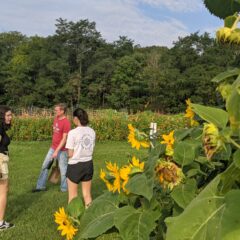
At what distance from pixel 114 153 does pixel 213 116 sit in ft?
44.9

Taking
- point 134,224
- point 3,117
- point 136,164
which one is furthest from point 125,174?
point 3,117

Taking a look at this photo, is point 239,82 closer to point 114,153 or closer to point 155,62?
point 114,153

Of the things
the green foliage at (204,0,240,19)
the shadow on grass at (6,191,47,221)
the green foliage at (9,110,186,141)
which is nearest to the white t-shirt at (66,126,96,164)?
the shadow on grass at (6,191,47,221)

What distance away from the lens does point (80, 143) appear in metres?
5.66

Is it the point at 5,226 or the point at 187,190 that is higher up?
the point at 187,190

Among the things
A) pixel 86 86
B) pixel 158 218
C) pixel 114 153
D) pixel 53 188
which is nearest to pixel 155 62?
pixel 86 86

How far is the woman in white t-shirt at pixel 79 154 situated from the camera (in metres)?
5.68

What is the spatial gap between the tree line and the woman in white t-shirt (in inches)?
1467

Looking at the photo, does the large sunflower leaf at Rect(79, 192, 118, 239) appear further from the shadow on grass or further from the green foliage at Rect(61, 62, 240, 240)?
the shadow on grass

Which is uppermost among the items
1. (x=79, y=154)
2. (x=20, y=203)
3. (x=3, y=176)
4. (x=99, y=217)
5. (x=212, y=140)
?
(x=212, y=140)

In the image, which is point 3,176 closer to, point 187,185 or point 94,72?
point 187,185

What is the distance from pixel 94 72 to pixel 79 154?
50.8 meters

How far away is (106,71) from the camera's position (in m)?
55.9

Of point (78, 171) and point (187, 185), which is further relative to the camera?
point (78, 171)
